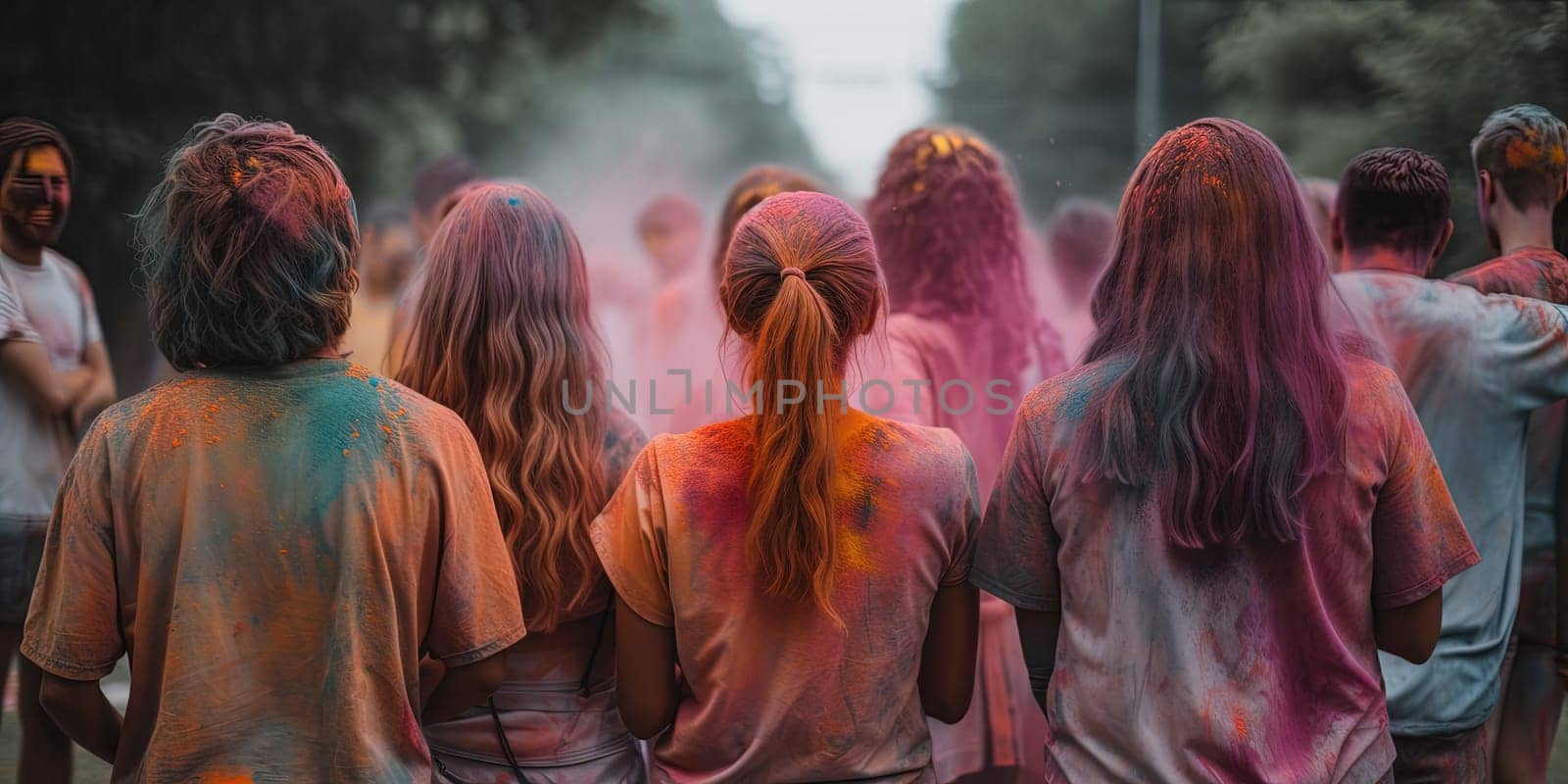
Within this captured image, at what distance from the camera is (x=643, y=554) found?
7.24 feet

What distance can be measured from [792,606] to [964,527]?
359 millimetres

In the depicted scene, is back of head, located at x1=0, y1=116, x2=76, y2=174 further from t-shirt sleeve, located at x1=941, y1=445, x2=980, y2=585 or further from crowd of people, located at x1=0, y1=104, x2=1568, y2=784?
t-shirt sleeve, located at x1=941, y1=445, x2=980, y2=585

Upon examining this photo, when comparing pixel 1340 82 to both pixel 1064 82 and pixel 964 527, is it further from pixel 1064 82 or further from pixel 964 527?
pixel 1064 82

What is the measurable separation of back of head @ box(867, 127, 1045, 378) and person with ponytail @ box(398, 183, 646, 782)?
4.11 ft

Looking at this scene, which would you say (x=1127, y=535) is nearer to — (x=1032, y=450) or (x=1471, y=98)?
(x=1032, y=450)

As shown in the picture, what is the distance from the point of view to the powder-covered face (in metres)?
3.45

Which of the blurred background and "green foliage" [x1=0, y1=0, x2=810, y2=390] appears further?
"green foliage" [x1=0, y1=0, x2=810, y2=390]

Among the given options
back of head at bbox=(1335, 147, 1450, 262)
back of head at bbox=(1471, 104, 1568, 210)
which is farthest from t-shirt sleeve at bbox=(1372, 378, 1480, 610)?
back of head at bbox=(1471, 104, 1568, 210)

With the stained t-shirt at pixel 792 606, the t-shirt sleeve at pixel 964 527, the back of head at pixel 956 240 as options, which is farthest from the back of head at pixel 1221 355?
the back of head at pixel 956 240

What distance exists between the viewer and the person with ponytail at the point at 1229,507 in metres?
2.06

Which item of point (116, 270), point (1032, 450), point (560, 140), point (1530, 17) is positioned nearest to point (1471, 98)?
point (1530, 17)

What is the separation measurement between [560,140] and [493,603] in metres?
21.0

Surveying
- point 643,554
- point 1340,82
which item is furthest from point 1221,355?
point 1340,82

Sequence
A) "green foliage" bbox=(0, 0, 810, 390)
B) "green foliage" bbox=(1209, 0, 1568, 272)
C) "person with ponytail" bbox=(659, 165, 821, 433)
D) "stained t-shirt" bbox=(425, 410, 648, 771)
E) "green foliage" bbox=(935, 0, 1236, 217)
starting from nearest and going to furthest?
"stained t-shirt" bbox=(425, 410, 648, 771)
"person with ponytail" bbox=(659, 165, 821, 433)
"green foliage" bbox=(1209, 0, 1568, 272)
"green foliage" bbox=(935, 0, 1236, 217)
"green foliage" bbox=(0, 0, 810, 390)
